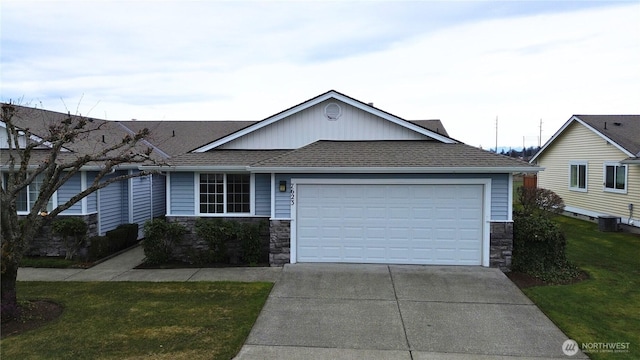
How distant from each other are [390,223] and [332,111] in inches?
155

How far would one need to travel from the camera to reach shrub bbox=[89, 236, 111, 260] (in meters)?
10.8

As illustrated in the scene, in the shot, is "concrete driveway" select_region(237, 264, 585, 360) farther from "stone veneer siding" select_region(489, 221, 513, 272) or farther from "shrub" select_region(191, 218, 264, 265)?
"shrub" select_region(191, 218, 264, 265)

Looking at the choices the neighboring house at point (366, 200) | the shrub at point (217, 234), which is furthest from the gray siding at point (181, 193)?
the shrub at point (217, 234)

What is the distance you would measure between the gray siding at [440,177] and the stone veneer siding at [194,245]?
2.98ft

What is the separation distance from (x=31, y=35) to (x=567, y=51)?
17379 mm

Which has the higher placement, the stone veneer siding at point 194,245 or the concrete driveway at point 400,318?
the stone veneer siding at point 194,245

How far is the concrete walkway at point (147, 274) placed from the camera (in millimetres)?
9062

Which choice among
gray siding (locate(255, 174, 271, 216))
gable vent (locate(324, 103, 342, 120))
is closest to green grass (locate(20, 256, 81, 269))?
gray siding (locate(255, 174, 271, 216))

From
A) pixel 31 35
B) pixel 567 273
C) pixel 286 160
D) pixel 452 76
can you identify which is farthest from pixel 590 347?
pixel 31 35

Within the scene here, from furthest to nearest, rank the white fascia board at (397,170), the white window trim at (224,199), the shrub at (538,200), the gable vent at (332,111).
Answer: the shrub at (538,200)
the gable vent at (332,111)
the white window trim at (224,199)
the white fascia board at (397,170)

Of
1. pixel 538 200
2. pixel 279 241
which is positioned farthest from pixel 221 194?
pixel 538 200

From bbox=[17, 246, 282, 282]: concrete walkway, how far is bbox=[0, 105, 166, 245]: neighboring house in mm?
1821

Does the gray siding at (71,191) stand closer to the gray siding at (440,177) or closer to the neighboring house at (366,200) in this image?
the neighboring house at (366,200)

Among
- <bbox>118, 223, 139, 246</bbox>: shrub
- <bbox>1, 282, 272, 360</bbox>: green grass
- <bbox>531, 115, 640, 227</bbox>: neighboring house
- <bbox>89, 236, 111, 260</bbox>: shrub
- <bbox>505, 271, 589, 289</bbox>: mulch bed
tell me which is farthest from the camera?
<bbox>531, 115, 640, 227</bbox>: neighboring house
